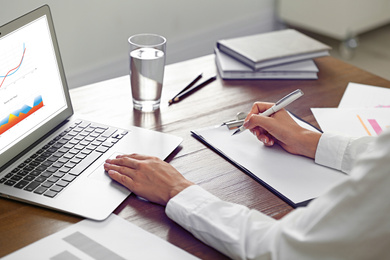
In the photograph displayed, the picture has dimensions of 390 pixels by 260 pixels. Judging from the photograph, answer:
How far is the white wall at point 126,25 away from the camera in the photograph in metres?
2.62

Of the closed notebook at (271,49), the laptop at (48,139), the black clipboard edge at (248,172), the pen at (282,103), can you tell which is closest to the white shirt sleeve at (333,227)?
the black clipboard edge at (248,172)

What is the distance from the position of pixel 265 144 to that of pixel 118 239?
456mm

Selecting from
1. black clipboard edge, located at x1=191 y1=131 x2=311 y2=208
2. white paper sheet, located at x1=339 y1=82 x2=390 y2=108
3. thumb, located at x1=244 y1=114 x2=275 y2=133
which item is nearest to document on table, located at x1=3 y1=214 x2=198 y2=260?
black clipboard edge, located at x1=191 y1=131 x2=311 y2=208

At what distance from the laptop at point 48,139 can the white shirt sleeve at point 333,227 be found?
25cm

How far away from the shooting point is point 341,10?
3412mm

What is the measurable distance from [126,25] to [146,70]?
171cm

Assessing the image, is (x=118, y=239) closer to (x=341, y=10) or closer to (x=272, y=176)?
(x=272, y=176)

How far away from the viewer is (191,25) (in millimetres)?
3260

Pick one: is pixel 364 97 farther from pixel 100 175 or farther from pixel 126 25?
pixel 126 25

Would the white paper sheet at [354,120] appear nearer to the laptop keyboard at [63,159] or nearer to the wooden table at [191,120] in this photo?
the wooden table at [191,120]

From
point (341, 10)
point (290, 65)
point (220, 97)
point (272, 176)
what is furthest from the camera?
point (341, 10)

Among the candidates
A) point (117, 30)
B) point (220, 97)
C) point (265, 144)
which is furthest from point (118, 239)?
point (117, 30)

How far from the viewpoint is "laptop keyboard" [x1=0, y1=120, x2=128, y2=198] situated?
988mm

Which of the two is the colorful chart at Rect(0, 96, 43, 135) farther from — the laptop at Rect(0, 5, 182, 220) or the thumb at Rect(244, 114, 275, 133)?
the thumb at Rect(244, 114, 275, 133)
